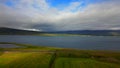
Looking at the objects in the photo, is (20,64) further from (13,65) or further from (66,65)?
(66,65)

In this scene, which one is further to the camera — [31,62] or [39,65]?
[31,62]

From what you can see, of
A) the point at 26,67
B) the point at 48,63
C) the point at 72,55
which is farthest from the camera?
the point at 72,55

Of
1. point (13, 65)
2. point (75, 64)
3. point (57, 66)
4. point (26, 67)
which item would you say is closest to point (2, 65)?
point (13, 65)

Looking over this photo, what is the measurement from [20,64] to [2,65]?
5.04 meters

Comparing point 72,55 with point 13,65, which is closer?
point 13,65

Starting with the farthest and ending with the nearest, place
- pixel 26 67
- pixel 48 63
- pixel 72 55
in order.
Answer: pixel 72 55, pixel 48 63, pixel 26 67

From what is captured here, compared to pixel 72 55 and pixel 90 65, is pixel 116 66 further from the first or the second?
pixel 72 55

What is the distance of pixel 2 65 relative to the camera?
4344 cm

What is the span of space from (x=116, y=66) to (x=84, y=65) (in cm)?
931

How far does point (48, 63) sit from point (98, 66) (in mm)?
14589

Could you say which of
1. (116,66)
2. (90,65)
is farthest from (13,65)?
(116,66)

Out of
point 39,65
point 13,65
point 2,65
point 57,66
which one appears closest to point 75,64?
point 57,66

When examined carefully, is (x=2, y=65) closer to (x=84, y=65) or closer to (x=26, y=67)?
(x=26, y=67)

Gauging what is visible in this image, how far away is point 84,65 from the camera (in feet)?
141
